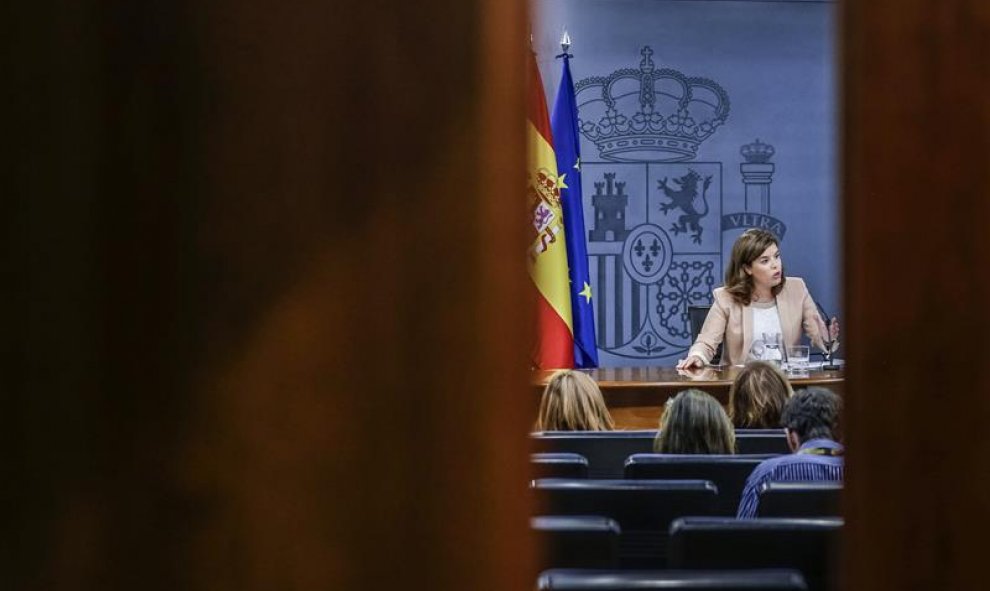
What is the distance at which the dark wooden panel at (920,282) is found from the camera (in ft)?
1.98

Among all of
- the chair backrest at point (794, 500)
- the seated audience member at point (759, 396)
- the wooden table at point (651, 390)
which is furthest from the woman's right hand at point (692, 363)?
the chair backrest at point (794, 500)

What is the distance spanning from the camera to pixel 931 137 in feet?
1.98

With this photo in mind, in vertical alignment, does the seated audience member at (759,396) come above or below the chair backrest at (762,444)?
above

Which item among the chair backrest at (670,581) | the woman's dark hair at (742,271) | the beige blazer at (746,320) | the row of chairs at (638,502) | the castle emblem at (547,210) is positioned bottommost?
the row of chairs at (638,502)

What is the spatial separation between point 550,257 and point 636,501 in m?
3.07

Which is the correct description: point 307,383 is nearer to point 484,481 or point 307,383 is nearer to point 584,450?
point 484,481

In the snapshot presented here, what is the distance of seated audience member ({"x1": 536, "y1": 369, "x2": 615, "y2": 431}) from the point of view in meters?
3.03

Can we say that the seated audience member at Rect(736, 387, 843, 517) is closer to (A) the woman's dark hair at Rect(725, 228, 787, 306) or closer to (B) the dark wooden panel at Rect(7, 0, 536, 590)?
(B) the dark wooden panel at Rect(7, 0, 536, 590)

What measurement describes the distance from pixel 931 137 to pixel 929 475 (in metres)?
0.19

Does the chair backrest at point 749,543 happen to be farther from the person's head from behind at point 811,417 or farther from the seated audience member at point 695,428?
the seated audience member at point 695,428

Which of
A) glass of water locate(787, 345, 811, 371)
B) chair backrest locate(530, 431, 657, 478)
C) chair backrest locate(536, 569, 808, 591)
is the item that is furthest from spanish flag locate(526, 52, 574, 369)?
chair backrest locate(536, 569, 808, 591)

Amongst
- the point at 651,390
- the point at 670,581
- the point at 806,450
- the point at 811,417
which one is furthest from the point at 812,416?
the point at 651,390

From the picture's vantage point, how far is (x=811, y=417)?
2.39 metres

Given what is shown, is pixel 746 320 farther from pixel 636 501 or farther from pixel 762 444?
pixel 636 501
